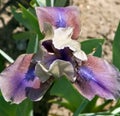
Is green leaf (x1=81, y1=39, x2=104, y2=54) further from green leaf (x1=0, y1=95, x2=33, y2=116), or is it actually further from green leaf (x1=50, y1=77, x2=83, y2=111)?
green leaf (x1=0, y1=95, x2=33, y2=116)

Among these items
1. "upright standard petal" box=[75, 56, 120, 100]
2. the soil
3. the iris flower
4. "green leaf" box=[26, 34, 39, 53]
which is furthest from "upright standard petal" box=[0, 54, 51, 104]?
the soil

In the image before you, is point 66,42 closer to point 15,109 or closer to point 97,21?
point 15,109

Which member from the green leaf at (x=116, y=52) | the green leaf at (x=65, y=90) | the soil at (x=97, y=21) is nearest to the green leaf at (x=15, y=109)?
the green leaf at (x=65, y=90)

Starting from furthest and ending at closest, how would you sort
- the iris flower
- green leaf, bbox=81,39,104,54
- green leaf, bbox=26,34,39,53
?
green leaf, bbox=81,39,104,54 → green leaf, bbox=26,34,39,53 → the iris flower

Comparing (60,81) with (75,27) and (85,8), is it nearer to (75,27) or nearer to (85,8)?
(75,27)

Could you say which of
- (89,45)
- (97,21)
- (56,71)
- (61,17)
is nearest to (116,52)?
(89,45)

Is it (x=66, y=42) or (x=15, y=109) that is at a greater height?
(x=66, y=42)

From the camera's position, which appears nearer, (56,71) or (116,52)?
(56,71)
